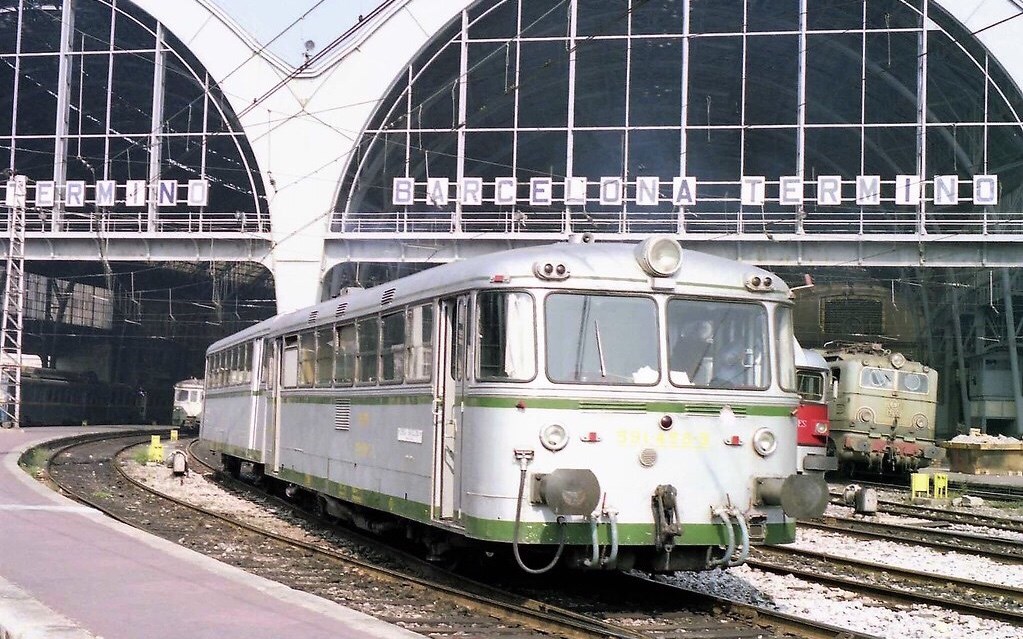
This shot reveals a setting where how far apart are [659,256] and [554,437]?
5.94ft

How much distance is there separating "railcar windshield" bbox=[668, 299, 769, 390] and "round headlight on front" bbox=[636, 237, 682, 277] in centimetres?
29

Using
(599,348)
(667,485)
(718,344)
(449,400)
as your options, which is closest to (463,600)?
(449,400)

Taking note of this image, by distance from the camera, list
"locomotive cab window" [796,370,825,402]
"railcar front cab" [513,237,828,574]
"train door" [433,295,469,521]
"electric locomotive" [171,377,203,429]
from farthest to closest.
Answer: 1. "electric locomotive" [171,377,203,429]
2. "locomotive cab window" [796,370,825,402]
3. "train door" [433,295,469,521]
4. "railcar front cab" [513,237,828,574]

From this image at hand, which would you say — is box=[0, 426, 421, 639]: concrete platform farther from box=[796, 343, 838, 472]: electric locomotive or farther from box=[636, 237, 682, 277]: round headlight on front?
box=[796, 343, 838, 472]: electric locomotive

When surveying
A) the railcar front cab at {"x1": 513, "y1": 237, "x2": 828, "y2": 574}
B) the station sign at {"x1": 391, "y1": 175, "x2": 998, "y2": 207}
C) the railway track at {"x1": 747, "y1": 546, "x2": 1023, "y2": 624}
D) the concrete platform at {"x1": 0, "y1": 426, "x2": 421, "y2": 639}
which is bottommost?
the railway track at {"x1": 747, "y1": 546, "x2": 1023, "y2": 624}

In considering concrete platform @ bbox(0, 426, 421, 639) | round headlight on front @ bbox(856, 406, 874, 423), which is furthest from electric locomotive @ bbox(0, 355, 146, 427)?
concrete platform @ bbox(0, 426, 421, 639)

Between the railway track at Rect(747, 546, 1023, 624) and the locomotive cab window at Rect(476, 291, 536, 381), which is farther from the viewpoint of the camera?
the railway track at Rect(747, 546, 1023, 624)

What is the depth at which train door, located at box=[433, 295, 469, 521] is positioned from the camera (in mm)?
9766

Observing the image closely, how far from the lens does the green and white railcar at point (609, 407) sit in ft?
29.8

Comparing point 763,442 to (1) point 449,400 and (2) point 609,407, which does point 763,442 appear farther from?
(1) point 449,400

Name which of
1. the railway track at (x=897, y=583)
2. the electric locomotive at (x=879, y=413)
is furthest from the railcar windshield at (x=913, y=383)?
the railway track at (x=897, y=583)

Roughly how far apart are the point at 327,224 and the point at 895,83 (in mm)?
24029

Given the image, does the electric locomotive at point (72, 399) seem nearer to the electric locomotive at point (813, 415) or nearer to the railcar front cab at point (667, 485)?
the electric locomotive at point (813, 415)

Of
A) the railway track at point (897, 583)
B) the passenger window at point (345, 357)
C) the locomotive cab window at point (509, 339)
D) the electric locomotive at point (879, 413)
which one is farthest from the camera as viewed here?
the electric locomotive at point (879, 413)
